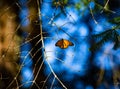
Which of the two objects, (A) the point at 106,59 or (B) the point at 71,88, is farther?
(B) the point at 71,88

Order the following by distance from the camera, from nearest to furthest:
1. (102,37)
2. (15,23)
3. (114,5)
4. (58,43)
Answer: (58,43) < (102,37) < (15,23) < (114,5)

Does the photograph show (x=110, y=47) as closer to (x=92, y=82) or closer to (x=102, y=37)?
(x=102, y=37)

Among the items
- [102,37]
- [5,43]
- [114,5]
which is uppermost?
[102,37]

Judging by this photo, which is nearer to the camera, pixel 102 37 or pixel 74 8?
pixel 102 37

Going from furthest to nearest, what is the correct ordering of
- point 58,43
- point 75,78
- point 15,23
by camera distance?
1. point 75,78
2. point 15,23
3. point 58,43

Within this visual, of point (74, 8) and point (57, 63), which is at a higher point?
point (74, 8)

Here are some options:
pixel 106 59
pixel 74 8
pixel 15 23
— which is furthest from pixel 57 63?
pixel 106 59

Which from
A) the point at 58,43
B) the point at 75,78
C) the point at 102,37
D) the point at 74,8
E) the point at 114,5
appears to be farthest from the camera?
the point at 75,78

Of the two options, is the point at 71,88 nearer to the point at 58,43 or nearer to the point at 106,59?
the point at 106,59

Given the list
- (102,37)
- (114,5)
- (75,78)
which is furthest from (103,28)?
(75,78)
